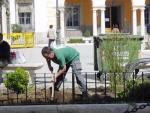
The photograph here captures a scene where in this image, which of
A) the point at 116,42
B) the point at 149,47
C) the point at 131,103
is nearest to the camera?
A: the point at 131,103

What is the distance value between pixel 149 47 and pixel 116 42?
55.6ft

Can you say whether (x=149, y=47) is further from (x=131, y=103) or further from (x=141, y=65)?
(x=131, y=103)

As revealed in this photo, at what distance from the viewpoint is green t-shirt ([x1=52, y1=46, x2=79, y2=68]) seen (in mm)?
11039

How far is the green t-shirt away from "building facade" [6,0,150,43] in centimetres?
2886

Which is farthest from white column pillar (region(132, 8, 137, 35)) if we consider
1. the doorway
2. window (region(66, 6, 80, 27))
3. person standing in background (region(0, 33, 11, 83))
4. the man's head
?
the man's head

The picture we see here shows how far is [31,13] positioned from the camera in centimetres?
4244

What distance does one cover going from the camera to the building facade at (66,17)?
42.0m

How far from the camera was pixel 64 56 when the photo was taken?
11344 mm

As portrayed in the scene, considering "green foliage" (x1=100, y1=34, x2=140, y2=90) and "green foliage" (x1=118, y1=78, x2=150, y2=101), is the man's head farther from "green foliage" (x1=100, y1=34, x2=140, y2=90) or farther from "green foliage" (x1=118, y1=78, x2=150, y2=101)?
"green foliage" (x1=100, y1=34, x2=140, y2=90)

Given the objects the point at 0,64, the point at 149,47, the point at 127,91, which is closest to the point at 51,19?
the point at 149,47

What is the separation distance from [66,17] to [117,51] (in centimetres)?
3241

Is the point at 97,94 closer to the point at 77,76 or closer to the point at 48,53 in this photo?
the point at 77,76

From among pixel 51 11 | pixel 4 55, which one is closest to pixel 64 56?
pixel 4 55

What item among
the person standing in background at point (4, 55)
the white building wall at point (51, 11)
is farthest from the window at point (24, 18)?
the person standing in background at point (4, 55)
